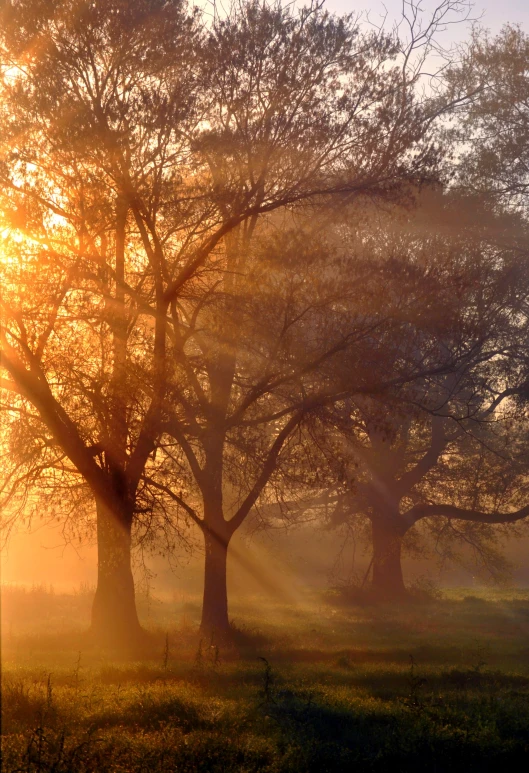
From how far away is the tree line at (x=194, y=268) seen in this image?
12.3 meters

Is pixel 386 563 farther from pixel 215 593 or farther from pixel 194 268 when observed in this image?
pixel 194 268

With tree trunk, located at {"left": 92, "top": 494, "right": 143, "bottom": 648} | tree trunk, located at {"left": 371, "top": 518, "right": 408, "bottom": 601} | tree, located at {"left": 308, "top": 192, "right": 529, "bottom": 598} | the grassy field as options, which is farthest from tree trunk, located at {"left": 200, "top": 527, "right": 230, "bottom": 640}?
tree trunk, located at {"left": 371, "top": 518, "right": 408, "bottom": 601}

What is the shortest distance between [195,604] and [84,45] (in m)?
18.6

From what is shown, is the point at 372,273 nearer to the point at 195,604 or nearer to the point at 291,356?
the point at 291,356

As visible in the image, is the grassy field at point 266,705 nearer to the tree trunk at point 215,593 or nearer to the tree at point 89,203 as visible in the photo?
the tree trunk at point 215,593

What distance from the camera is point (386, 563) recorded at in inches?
1101

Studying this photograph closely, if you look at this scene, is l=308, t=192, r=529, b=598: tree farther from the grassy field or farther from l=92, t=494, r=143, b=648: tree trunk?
l=92, t=494, r=143, b=648: tree trunk

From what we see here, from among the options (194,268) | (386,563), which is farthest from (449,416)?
(386,563)

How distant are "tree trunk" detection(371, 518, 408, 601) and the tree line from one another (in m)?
11.5

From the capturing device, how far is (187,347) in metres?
16.0

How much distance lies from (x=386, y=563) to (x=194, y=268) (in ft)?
58.9

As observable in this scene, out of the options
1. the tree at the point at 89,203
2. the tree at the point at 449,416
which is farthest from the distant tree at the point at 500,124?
the tree at the point at 89,203

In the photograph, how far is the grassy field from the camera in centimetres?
676

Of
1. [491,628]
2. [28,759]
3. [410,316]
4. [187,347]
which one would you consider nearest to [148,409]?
[187,347]
